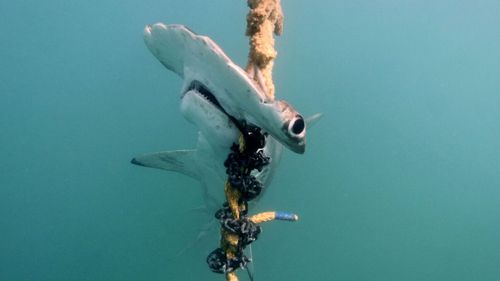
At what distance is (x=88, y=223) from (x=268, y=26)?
1967 centimetres

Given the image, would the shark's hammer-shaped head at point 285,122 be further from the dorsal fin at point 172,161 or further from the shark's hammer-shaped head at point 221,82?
the dorsal fin at point 172,161

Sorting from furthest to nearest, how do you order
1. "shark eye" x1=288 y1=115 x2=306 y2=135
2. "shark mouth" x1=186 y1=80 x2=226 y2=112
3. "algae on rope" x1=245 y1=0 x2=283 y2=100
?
"shark mouth" x1=186 y1=80 x2=226 y2=112
"algae on rope" x1=245 y1=0 x2=283 y2=100
"shark eye" x1=288 y1=115 x2=306 y2=135

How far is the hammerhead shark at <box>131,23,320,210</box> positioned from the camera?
7.18 feet

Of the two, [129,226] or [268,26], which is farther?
[129,226]

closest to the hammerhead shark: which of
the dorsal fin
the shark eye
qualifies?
the shark eye

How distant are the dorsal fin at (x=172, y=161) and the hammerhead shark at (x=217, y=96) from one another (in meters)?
1.35

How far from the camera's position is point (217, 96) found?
276 cm

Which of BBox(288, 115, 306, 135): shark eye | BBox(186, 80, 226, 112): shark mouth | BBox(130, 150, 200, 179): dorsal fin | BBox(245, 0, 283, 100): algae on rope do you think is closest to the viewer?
BBox(288, 115, 306, 135): shark eye

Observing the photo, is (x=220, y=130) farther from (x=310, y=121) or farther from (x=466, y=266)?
(x=466, y=266)

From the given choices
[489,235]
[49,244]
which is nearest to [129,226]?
[49,244]

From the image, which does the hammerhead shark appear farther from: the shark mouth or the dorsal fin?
the dorsal fin

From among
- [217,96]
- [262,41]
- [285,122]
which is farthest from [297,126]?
[262,41]

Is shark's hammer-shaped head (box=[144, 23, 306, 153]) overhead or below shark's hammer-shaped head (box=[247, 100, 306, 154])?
overhead

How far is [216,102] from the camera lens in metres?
3.04
